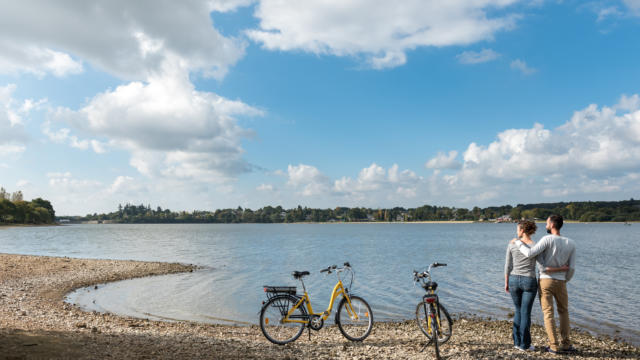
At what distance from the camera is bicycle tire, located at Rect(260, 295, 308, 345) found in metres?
10.1

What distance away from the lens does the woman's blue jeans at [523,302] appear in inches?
351

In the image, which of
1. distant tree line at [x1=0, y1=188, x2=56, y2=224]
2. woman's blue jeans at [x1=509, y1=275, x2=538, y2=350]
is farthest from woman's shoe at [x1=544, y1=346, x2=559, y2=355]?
distant tree line at [x1=0, y1=188, x2=56, y2=224]

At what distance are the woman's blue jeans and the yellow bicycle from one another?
3.48 m

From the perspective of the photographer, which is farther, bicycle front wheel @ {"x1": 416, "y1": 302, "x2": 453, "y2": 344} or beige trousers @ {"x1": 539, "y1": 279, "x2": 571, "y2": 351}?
bicycle front wheel @ {"x1": 416, "y1": 302, "x2": 453, "y2": 344}

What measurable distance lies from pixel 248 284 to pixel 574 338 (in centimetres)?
1871

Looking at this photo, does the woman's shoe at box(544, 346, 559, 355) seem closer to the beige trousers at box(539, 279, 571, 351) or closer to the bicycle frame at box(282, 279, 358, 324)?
the beige trousers at box(539, 279, 571, 351)

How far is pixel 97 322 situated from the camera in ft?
45.5

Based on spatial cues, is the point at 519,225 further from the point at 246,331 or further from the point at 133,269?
the point at 133,269

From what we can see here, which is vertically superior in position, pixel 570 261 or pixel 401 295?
pixel 570 261

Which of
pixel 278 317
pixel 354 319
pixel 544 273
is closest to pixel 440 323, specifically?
pixel 354 319

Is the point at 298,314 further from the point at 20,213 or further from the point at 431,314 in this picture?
the point at 20,213

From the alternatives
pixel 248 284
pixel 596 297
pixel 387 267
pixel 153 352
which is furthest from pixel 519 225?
pixel 387 267

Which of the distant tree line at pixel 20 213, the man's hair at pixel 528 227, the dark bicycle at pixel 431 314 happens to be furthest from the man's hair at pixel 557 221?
the distant tree line at pixel 20 213

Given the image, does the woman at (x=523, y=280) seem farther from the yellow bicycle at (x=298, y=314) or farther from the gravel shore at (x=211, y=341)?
the yellow bicycle at (x=298, y=314)
